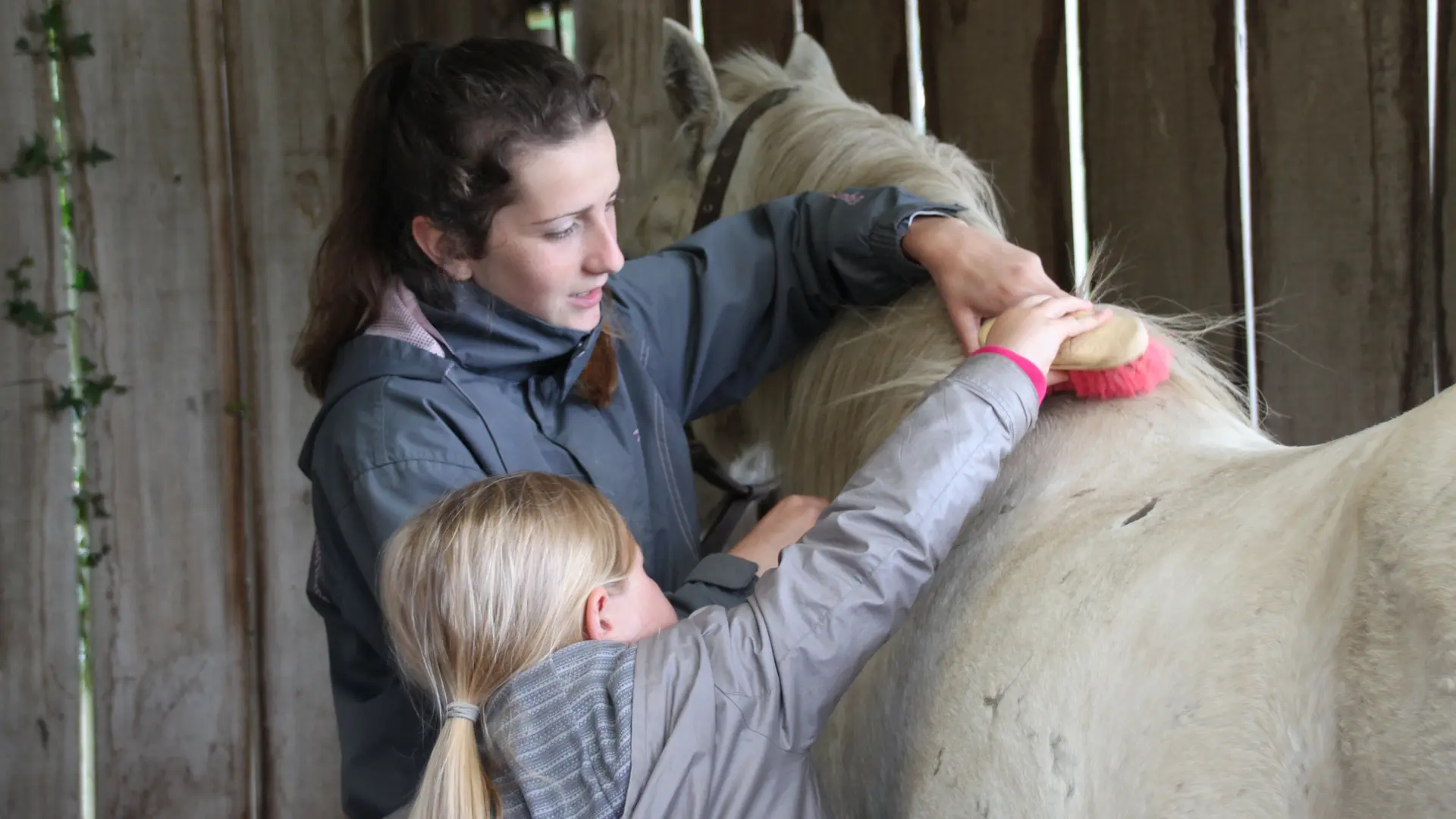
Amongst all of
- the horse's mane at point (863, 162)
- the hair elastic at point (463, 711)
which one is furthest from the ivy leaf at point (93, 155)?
the hair elastic at point (463, 711)

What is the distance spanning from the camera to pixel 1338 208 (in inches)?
69.5

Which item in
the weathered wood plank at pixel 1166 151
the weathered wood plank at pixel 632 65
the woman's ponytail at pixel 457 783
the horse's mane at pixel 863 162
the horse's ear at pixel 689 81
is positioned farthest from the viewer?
the weathered wood plank at pixel 632 65

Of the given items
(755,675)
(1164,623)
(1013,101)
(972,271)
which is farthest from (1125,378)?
(1013,101)

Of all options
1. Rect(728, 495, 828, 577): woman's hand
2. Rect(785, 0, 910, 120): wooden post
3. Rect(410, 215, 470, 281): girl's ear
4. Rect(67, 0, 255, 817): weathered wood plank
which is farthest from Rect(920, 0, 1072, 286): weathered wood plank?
Rect(67, 0, 255, 817): weathered wood plank

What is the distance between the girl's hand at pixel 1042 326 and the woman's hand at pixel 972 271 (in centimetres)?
5

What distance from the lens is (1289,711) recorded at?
0.70 metres

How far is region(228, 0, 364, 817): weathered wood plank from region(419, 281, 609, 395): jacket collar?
4.00 feet

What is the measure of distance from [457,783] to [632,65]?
1.70 metres

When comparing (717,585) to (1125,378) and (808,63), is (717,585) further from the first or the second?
(808,63)

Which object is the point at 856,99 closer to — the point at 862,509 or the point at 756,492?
the point at 756,492

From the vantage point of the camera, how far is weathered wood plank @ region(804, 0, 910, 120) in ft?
6.82

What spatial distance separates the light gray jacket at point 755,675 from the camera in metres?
0.84

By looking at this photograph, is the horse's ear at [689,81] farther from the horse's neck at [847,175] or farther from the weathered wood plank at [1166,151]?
the weathered wood plank at [1166,151]

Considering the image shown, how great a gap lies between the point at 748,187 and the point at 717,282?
24 cm
